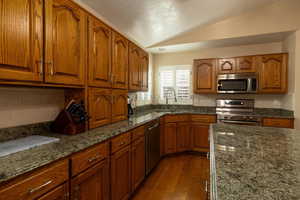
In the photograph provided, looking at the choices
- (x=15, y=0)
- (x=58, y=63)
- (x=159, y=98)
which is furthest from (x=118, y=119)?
(x=159, y=98)

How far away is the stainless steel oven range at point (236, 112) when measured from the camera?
3.07 metres

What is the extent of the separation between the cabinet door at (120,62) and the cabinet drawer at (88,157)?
93cm

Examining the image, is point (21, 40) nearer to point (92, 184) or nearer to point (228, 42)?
point (92, 184)

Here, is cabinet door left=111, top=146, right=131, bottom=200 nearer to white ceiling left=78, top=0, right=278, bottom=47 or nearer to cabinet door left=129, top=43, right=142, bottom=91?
cabinet door left=129, top=43, right=142, bottom=91

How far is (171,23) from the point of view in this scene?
2.83 metres

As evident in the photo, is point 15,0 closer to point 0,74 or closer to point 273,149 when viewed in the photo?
point 0,74

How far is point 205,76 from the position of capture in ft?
11.7

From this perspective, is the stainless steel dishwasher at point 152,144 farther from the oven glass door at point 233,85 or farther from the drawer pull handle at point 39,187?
the oven glass door at point 233,85

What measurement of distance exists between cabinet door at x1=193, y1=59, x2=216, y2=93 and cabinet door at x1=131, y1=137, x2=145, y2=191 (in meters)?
2.04

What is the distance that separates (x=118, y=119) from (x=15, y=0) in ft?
5.04

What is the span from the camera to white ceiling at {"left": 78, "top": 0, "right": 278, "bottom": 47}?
2.06 metres

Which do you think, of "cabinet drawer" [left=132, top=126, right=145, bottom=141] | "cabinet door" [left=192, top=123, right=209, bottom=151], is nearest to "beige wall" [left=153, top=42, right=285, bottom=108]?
"cabinet door" [left=192, top=123, right=209, bottom=151]

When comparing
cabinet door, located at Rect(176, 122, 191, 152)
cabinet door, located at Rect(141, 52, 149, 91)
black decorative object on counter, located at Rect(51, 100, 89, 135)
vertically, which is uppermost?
cabinet door, located at Rect(141, 52, 149, 91)

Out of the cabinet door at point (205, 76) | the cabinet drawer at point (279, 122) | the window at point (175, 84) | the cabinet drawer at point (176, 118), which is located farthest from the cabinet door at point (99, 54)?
the cabinet drawer at point (279, 122)
